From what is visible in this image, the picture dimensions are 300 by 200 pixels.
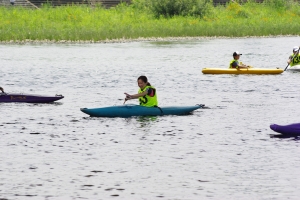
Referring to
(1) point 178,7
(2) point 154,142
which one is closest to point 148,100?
(2) point 154,142

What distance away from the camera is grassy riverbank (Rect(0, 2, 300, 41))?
188 feet

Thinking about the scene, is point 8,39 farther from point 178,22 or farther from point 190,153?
point 190,153

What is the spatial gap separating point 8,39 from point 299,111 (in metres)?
35.6

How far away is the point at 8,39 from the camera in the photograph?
55875mm

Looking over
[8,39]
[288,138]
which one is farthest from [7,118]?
[8,39]

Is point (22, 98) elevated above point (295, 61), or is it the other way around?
point (22, 98)

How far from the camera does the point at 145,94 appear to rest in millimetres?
21234

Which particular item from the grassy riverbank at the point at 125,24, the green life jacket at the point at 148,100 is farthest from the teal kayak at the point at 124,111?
the grassy riverbank at the point at 125,24

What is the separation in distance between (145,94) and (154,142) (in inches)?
124

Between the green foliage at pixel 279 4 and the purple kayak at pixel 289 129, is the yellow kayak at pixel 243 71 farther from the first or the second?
the green foliage at pixel 279 4

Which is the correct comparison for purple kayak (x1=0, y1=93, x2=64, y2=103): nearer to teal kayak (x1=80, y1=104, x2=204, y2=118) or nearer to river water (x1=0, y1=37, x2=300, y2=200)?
river water (x1=0, y1=37, x2=300, y2=200)

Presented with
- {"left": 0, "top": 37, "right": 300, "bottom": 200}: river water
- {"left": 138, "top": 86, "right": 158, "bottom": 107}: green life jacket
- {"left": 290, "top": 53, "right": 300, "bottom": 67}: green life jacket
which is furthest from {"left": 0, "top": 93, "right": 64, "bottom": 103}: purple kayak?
{"left": 290, "top": 53, "right": 300, "bottom": 67}: green life jacket

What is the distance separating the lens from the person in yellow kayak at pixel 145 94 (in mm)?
20953

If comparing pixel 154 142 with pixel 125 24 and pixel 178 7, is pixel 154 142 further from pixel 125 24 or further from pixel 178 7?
pixel 178 7
